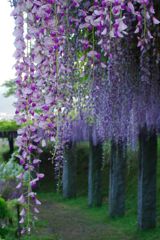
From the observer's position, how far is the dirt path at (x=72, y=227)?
970 cm

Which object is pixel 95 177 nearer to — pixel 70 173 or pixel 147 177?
pixel 70 173

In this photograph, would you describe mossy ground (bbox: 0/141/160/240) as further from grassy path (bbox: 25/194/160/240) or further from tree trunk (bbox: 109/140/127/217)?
tree trunk (bbox: 109/140/127/217)

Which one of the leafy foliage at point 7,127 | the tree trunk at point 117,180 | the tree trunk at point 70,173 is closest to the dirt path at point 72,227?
the tree trunk at point 117,180

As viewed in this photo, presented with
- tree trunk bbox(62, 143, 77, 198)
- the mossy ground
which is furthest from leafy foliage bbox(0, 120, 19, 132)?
tree trunk bbox(62, 143, 77, 198)

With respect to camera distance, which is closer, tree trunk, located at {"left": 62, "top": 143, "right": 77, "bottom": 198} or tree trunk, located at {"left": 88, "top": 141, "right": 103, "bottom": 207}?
tree trunk, located at {"left": 88, "top": 141, "right": 103, "bottom": 207}

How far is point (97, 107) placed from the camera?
5.13m

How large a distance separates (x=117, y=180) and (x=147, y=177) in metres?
2.13

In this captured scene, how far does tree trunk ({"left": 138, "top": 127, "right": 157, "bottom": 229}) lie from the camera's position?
911cm

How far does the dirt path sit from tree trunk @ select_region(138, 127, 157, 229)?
57 centimetres

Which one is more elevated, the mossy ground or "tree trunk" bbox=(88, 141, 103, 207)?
"tree trunk" bbox=(88, 141, 103, 207)

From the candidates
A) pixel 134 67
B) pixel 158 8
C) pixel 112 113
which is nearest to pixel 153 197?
pixel 112 113

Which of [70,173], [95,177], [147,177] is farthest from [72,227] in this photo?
[70,173]

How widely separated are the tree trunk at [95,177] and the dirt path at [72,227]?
565 millimetres

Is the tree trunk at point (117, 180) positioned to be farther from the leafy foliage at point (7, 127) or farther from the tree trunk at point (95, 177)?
the leafy foliage at point (7, 127)
